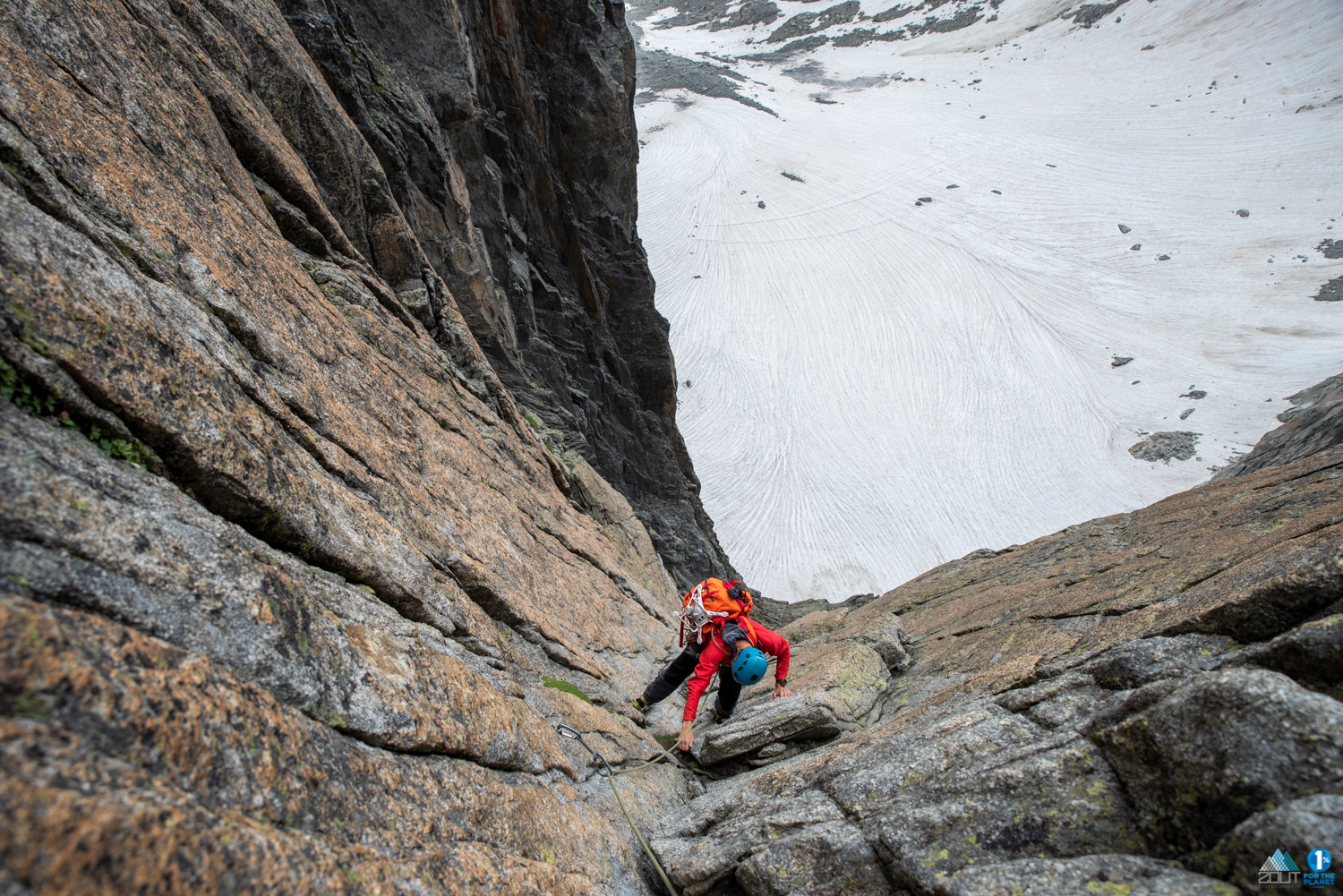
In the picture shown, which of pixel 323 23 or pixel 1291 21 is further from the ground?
pixel 323 23

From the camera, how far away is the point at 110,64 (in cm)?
621

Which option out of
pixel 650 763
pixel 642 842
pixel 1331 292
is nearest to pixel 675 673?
pixel 650 763

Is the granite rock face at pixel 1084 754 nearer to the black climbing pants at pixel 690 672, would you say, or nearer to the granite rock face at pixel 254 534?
the black climbing pants at pixel 690 672

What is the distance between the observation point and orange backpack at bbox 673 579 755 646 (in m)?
9.35

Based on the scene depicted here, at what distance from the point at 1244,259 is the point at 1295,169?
69.2 feet

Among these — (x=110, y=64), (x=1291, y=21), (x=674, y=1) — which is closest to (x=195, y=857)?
(x=110, y=64)

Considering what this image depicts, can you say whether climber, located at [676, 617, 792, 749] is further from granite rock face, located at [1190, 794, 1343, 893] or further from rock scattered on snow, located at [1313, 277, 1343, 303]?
rock scattered on snow, located at [1313, 277, 1343, 303]

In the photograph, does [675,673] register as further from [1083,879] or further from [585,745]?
[1083,879]

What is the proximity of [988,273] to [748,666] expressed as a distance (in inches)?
2746

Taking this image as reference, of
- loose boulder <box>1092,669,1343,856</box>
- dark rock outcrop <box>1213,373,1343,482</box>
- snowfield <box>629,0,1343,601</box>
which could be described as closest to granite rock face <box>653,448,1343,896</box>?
loose boulder <box>1092,669,1343,856</box>

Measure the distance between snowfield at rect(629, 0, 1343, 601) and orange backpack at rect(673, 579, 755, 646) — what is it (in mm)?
34047

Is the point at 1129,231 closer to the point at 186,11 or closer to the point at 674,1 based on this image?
the point at 186,11

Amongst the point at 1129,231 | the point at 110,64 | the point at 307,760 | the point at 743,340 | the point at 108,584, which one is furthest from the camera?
the point at 1129,231

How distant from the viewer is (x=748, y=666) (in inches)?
344
